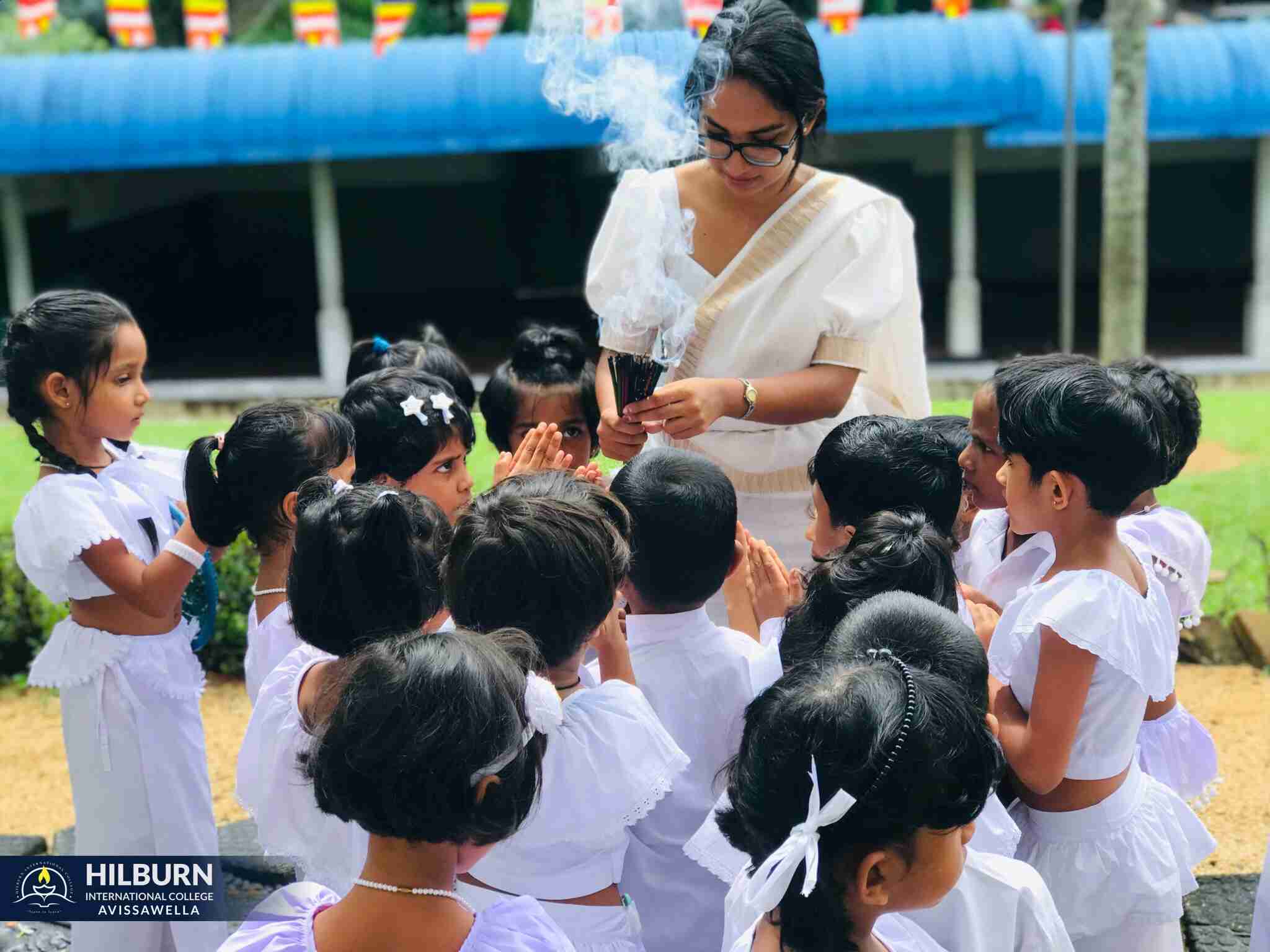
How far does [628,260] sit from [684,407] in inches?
19.4

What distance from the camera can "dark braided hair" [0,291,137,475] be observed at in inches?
113

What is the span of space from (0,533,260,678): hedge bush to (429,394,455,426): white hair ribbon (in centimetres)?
252

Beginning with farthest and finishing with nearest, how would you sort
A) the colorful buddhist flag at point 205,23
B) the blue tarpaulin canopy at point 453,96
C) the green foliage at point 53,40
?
1. the green foliage at point 53,40
2. the colorful buddhist flag at point 205,23
3. the blue tarpaulin canopy at point 453,96

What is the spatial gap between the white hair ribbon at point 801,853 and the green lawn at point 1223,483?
3.27 m

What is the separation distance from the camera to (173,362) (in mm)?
14250

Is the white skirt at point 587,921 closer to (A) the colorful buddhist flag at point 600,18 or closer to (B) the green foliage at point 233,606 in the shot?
(A) the colorful buddhist flag at point 600,18

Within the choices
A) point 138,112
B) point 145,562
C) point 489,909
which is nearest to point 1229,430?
point 145,562

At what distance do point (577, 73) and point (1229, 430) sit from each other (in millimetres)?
6831

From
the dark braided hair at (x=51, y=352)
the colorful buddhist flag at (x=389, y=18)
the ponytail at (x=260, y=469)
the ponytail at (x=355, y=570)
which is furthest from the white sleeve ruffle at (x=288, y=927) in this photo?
the colorful buddhist flag at (x=389, y=18)

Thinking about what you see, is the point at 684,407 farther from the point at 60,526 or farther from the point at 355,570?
the point at 60,526

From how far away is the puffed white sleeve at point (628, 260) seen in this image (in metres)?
2.97

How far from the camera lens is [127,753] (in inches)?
114

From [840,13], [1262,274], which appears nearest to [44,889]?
[840,13]

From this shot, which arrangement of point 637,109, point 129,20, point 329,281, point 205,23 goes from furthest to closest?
1. point 329,281
2. point 205,23
3. point 129,20
4. point 637,109
